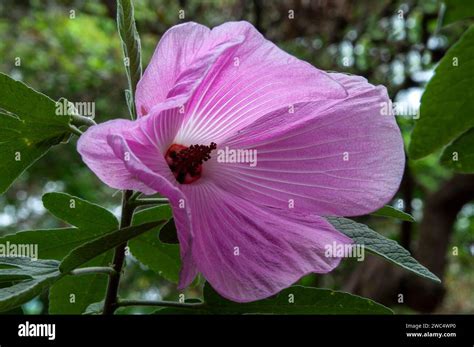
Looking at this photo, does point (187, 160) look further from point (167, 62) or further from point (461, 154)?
point (461, 154)

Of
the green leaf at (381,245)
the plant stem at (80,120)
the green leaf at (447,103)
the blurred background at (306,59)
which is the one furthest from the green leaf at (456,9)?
the blurred background at (306,59)

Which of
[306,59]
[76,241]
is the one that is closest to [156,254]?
[76,241]

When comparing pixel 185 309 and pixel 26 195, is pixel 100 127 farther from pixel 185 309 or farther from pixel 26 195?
pixel 26 195

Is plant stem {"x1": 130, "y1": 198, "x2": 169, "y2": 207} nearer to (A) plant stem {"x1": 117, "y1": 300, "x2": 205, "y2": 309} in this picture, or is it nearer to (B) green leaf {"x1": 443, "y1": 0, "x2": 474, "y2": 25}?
(A) plant stem {"x1": 117, "y1": 300, "x2": 205, "y2": 309}

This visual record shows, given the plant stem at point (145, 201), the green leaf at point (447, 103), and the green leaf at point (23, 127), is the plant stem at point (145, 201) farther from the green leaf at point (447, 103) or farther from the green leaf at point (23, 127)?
the green leaf at point (447, 103)

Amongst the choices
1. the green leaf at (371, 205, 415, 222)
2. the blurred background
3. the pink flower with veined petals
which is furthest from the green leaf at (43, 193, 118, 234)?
the blurred background

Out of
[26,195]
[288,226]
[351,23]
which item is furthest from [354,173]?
[26,195]
